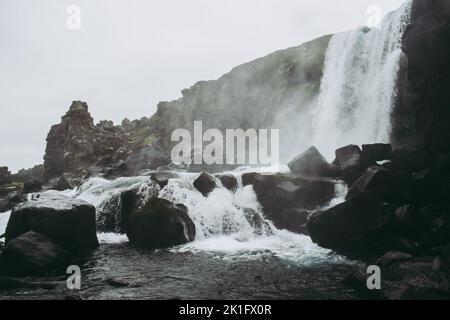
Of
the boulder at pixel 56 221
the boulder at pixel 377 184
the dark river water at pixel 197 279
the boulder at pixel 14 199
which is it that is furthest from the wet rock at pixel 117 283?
the boulder at pixel 14 199

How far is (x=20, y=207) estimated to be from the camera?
2256 centimetres

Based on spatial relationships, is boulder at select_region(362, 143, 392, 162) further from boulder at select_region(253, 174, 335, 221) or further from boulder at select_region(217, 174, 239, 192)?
boulder at select_region(217, 174, 239, 192)

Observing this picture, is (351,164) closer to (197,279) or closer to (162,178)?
(162,178)

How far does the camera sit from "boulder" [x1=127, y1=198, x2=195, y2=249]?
24.3 metres

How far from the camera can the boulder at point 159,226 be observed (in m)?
24.3

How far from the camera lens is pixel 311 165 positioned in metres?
31.4

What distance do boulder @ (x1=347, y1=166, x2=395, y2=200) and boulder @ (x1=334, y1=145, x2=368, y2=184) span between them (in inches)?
181

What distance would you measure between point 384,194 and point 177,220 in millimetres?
13579

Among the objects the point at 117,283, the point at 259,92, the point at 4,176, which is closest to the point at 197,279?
the point at 117,283

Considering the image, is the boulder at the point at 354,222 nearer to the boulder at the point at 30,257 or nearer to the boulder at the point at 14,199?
the boulder at the point at 30,257

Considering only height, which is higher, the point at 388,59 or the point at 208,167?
the point at 388,59

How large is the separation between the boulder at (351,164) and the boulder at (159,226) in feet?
43.8

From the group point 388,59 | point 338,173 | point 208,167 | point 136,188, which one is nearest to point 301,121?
point 208,167
